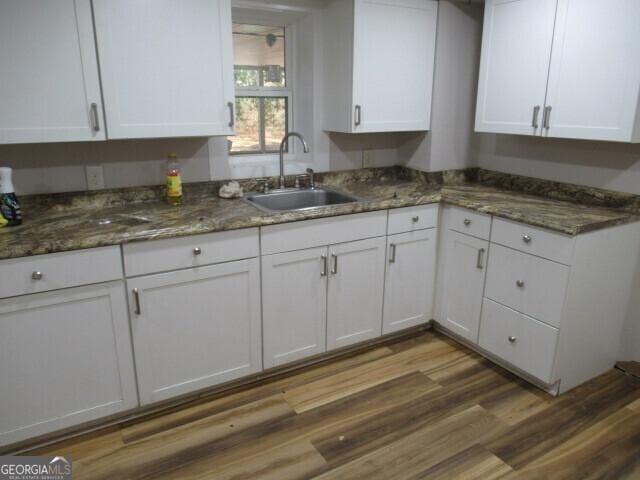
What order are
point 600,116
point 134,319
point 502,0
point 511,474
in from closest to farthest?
point 511,474 → point 134,319 → point 600,116 → point 502,0

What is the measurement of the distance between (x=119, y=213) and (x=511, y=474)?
203cm

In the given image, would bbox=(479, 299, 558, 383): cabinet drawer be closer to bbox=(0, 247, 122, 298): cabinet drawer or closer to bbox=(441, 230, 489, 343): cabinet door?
bbox=(441, 230, 489, 343): cabinet door

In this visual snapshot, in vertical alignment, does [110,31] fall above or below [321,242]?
above

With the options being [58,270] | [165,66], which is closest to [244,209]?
[165,66]

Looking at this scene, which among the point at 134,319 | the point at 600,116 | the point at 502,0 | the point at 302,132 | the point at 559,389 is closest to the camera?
the point at 134,319

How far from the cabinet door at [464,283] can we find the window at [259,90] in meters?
1.26

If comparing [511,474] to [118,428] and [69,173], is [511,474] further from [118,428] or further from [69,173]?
[69,173]

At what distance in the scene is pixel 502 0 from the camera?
2.55m

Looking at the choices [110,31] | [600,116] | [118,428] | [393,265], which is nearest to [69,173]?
[110,31]

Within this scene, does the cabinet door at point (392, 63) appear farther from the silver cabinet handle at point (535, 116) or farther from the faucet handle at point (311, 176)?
the silver cabinet handle at point (535, 116)

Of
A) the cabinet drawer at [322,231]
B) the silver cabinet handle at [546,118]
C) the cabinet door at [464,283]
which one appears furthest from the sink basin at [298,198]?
the silver cabinet handle at [546,118]

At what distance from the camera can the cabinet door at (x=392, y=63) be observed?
2.57 m

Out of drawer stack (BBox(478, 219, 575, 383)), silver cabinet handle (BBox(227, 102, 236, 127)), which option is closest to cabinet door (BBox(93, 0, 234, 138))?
silver cabinet handle (BBox(227, 102, 236, 127))

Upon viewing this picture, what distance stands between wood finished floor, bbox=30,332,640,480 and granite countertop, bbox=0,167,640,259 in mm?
864
